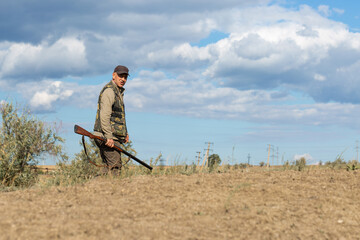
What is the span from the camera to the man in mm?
8688

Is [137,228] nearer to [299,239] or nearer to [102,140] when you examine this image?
[299,239]

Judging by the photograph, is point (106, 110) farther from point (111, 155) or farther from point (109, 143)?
point (111, 155)

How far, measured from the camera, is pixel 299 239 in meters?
5.22

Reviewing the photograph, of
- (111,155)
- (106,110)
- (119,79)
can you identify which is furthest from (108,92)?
(111,155)

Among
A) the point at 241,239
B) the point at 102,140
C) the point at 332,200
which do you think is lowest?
the point at 241,239

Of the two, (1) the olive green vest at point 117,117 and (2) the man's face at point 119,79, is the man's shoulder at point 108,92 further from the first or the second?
(2) the man's face at point 119,79

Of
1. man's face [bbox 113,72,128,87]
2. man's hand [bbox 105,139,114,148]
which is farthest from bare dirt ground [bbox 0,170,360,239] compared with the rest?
man's face [bbox 113,72,128,87]

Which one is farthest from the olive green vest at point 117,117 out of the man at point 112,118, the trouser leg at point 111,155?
the trouser leg at point 111,155

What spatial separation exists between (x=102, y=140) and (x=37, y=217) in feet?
10.7

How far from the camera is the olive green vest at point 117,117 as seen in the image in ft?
29.3

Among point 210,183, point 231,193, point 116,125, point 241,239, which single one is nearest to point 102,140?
point 116,125

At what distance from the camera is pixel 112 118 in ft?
29.4

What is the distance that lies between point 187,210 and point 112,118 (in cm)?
373

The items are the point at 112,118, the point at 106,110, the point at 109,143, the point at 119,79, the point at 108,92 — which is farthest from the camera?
the point at 119,79
